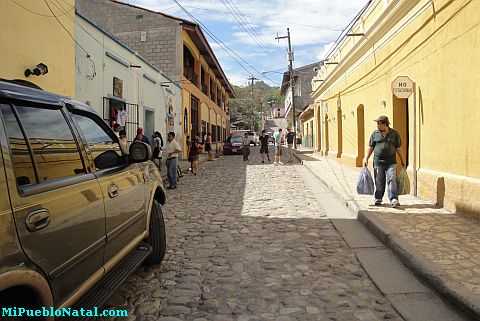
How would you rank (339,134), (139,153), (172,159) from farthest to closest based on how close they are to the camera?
1. (339,134)
2. (172,159)
3. (139,153)

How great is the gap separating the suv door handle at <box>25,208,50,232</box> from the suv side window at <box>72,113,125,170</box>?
3.19 ft

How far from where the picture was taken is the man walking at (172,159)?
11305 mm

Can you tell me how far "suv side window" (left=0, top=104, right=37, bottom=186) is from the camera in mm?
2160

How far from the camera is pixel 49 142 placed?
102 inches

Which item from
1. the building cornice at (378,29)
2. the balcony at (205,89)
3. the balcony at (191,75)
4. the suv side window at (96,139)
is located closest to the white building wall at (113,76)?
the balcony at (191,75)

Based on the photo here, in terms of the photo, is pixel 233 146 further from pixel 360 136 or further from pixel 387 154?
pixel 387 154

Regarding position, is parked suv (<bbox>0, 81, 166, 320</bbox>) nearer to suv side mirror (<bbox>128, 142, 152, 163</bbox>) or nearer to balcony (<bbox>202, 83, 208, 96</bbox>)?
suv side mirror (<bbox>128, 142, 152, 163</bbox>)

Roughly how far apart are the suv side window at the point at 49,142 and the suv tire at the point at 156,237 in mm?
1665

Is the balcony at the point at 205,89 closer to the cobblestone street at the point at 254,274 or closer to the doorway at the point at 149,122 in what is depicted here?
the doorway at the point at 149,122

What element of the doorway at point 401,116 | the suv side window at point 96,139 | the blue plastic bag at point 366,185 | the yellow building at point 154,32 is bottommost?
the blue plastic bag at point 366,185

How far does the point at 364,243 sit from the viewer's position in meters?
5.57

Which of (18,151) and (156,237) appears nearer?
(18,151)

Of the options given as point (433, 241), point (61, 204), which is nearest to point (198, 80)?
point (433, 241)

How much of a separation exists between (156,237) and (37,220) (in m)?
2.41
